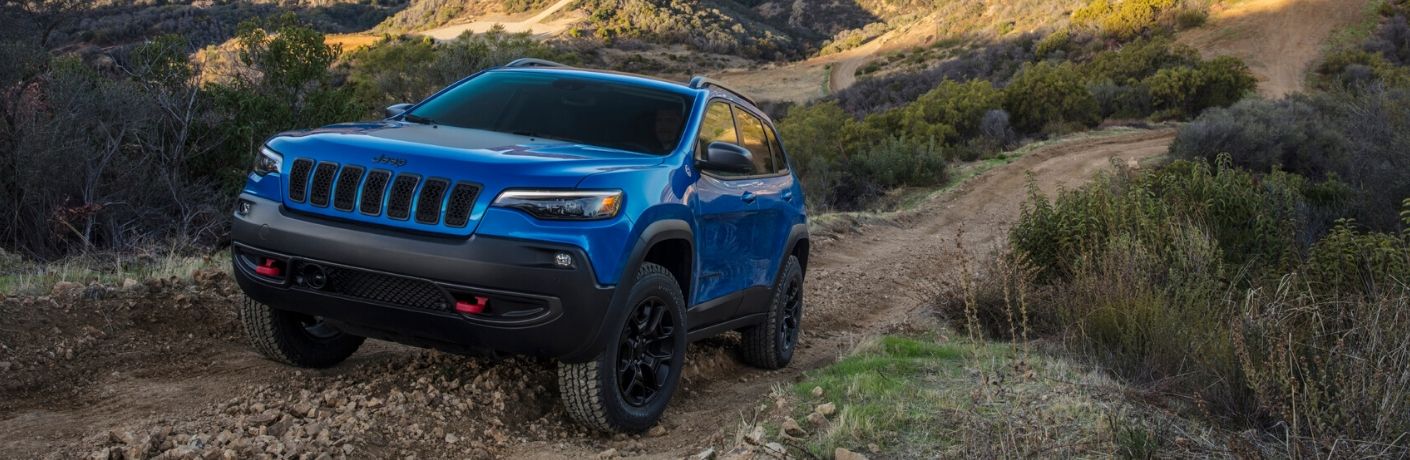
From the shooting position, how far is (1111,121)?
1356 inches

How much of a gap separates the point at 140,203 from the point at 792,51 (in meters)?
74.2

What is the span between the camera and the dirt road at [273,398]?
15.5 feet

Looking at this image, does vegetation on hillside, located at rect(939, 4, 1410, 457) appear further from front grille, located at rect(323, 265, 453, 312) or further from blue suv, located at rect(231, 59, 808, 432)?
front grille, located at rect(323, 265, 453, 312)

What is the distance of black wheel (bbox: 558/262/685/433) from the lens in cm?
494

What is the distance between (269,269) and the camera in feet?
16.1

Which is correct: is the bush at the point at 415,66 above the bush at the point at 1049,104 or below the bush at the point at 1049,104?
above

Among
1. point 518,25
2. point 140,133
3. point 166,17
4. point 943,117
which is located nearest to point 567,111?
point 140,133

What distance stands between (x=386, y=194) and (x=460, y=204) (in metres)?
0.33

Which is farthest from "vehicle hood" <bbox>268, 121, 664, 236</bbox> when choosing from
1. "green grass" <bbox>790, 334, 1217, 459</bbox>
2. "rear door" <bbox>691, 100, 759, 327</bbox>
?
"green grass" <bbox>790, 334, 1217, 459</bbox>

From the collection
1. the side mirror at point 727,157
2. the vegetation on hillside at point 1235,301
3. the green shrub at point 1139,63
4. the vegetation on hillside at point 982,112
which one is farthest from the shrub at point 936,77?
the side mirror at point 727,157

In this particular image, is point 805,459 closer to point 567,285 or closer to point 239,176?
point 567,285

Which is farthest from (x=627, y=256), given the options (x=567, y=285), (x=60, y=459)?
(x=60, y=459)

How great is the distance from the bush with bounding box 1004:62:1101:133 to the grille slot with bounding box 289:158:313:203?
30034 millimetres

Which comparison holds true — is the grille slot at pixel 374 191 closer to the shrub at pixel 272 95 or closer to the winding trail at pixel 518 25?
the shrub at pixel 272 95
